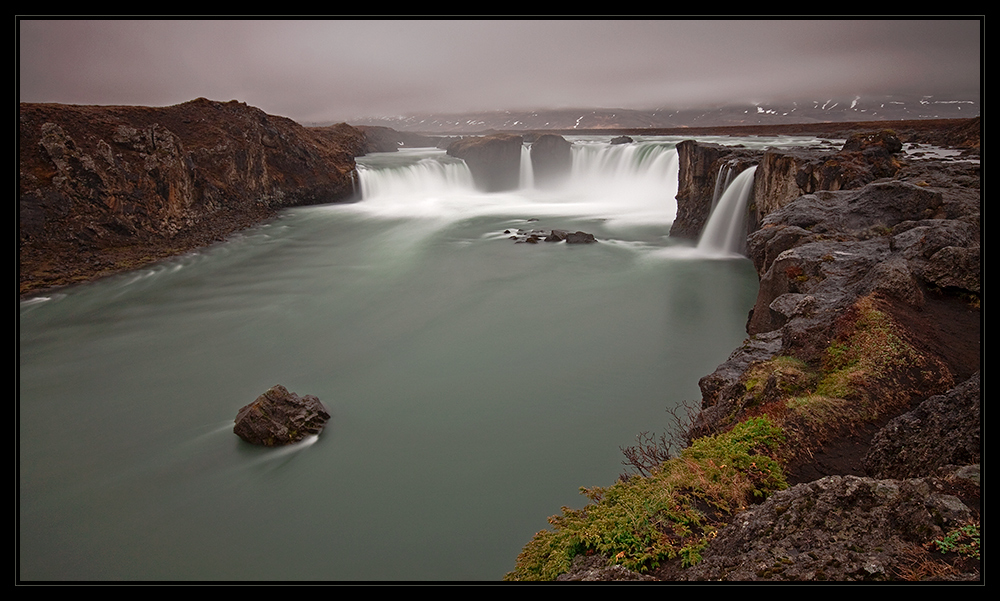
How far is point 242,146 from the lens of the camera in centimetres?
3653

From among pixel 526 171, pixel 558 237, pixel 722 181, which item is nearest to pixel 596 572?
pixel 722 181

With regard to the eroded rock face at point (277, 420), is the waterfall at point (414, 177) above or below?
above

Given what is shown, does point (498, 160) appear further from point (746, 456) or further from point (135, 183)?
point (746, 456)

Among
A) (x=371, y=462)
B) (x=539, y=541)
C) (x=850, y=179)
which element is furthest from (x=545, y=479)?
(x=850, y=179)

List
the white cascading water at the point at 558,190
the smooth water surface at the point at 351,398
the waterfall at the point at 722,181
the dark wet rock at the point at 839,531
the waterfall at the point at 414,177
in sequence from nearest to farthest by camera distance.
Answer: the dark wet rock at the point at 839,531 → the smooth water surface at the point at 351,398 → the waterfall at the point at 722,181 → the white cascading water at the point at 558,190 → the waterfall at the point at 414,177

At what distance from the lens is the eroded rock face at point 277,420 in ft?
34.7

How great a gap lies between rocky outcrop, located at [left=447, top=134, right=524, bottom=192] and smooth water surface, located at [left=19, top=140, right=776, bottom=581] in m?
32.5

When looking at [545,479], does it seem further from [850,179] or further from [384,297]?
[850,179]

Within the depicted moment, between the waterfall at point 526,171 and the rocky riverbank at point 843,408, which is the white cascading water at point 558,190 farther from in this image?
the rocky riverbank at point 843,408

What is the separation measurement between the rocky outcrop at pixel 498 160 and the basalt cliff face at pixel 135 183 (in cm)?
2283

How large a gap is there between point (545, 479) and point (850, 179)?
51.7 feet

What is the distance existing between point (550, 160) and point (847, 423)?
181 ft

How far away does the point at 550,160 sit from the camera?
5759 cm

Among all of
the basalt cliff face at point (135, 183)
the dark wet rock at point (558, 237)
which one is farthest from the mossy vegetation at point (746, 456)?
the dark wet rock at point (558, 237)
